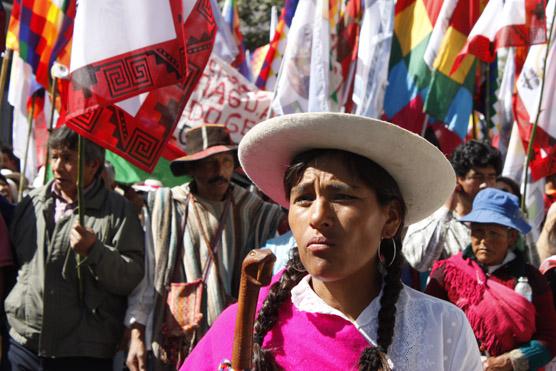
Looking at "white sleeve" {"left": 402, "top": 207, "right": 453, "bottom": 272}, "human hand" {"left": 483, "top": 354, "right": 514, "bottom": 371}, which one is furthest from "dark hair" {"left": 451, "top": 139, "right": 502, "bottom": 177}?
"human hand" {"left": 483, "top": 354, "right": 514, "bottom": 371}

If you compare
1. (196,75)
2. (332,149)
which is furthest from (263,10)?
(332,149)

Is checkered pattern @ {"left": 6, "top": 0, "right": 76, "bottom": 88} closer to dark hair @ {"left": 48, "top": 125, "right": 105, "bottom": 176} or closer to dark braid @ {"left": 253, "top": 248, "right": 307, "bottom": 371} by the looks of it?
dark hair @ {"left": 48, "top": 125, "right": 105, "bottom": 176}

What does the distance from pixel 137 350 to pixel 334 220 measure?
239cm

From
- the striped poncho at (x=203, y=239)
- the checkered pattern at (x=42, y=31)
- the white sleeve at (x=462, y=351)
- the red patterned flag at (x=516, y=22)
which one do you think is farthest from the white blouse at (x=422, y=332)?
the checkered pattern at (x=42, y=31)

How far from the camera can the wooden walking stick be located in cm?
191

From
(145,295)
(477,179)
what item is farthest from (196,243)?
(477,179)

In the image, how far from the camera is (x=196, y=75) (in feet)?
15.0

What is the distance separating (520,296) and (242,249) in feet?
4.86

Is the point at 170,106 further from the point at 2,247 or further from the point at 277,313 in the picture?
the point at 277,313

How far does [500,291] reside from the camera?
3.83 meters

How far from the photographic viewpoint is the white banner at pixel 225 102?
6707 millimetres

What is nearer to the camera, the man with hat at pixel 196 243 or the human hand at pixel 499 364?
the human hand at pixel 499 364

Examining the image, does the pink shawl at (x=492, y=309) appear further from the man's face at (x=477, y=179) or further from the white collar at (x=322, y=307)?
the white collar at (x=322, y=307)

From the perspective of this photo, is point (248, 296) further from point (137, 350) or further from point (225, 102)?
point (225, 102)
